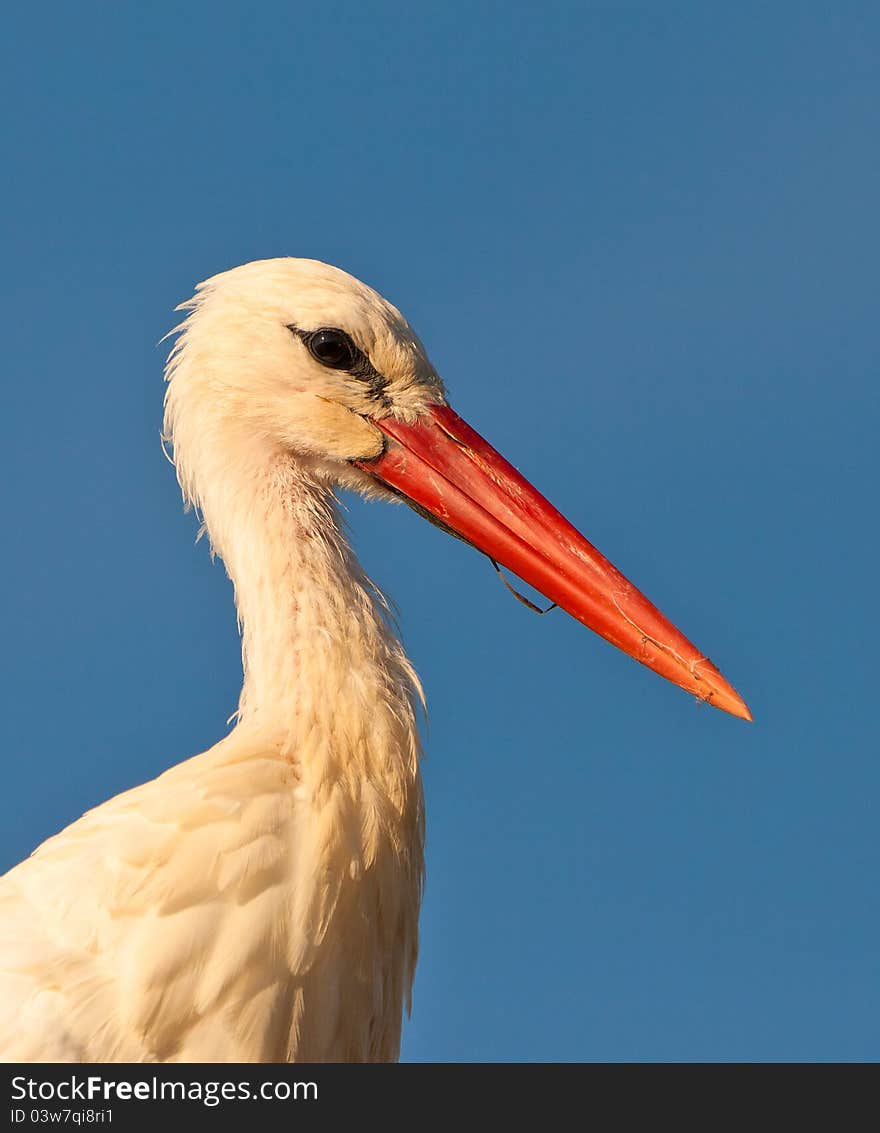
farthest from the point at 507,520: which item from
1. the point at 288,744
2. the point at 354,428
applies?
the point at 288,744

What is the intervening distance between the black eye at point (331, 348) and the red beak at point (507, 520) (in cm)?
15

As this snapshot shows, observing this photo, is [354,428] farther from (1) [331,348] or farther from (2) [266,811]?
(2) [266,811]

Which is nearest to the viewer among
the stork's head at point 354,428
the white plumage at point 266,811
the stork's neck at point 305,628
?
the white plumage at point 266,811

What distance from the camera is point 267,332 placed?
138 inches

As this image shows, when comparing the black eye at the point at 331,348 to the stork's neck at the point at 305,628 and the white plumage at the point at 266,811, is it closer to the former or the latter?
the white plumage at the point at 266,811

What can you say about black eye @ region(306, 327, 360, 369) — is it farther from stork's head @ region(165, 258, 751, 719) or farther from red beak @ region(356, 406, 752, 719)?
red beak @ region(356, 406, 752, 719)

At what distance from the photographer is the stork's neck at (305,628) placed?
10.6 feet

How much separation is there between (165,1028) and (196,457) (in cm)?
117

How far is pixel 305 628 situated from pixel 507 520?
56cm

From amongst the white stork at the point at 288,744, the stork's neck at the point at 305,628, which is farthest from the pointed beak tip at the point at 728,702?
the stork's neck at the point at 305,628

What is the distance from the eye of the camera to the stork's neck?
324 centimetres
